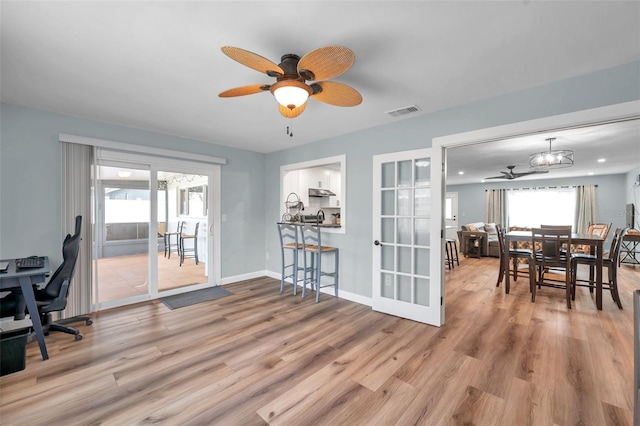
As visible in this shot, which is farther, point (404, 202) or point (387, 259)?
point (387, 259)

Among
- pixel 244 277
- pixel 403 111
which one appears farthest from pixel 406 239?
pixel 244 277

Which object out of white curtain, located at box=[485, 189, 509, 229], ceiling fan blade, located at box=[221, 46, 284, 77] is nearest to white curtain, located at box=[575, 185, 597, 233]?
white curtain, located at box=[485, 189, 509, 229]

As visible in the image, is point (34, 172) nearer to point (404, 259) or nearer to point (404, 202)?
point (404, 202)

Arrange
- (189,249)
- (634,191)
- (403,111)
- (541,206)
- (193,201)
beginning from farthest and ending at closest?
(541,206), (634,191), (189,249), (193,201), (403,111)

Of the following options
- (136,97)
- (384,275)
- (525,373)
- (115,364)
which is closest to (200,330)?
(115,364)

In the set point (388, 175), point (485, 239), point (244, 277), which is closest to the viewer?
point (388, 175)

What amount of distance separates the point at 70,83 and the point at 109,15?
1.31m

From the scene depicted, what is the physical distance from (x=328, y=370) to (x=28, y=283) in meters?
2.65

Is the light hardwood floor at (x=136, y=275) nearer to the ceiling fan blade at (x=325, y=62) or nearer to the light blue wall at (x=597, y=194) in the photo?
the ceiling fan blade at (x=325, y=62)

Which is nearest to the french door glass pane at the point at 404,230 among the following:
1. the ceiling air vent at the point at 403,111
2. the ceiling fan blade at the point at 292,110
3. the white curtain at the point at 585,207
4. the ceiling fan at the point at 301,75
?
the ceiling air vent at the point at 403,111

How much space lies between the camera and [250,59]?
1568 millimetres

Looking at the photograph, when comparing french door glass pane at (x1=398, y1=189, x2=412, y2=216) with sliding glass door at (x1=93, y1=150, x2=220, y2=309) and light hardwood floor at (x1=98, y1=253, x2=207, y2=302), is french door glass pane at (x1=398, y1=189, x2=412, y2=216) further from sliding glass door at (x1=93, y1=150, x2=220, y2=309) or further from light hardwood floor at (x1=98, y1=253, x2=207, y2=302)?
light hardwood floor at (x1=98, y1=253, x2=207, y2=302)

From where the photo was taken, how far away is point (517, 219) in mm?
9477

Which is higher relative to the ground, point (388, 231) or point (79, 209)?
point (79, 209)
